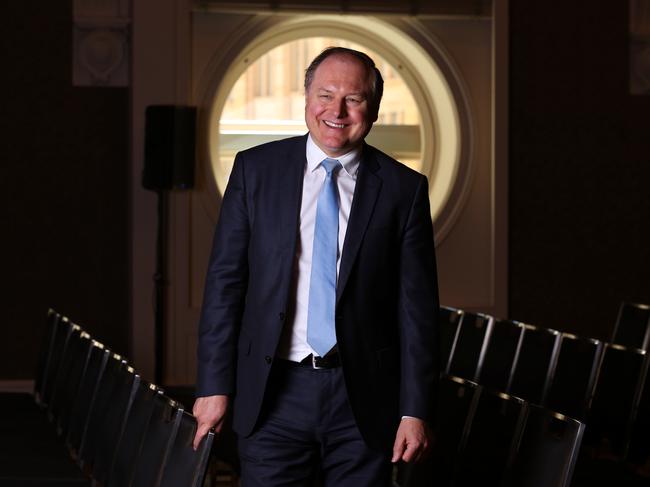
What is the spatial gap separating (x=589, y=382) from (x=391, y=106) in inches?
183

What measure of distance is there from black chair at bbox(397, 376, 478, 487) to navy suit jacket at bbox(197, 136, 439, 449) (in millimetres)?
731

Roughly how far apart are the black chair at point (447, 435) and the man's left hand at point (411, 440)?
0.71 m

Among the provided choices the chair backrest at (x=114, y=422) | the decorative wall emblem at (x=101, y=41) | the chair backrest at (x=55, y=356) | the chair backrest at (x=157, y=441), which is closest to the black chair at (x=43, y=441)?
the chair backrest at (x=55, y=356)

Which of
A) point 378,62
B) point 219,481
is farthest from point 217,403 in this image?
point 378,62

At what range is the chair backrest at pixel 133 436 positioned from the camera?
299 cm

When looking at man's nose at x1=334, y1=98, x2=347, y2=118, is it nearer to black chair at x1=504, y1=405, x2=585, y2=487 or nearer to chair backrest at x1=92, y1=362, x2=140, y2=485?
black chair at x1=504, y1=405, x2=585, y2=487

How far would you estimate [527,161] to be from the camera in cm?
736

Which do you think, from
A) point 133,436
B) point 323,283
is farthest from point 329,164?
point 133,436

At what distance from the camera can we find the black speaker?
6664mm

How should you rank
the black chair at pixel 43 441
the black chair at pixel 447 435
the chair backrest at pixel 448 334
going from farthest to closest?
the chair backrest at pixel 448 334, the black chair at pixel 43 441, the black chair at pixel 447 435

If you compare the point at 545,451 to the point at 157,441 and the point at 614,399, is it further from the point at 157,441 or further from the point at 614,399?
the point at 614,399

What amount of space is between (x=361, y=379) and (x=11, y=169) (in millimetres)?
5033

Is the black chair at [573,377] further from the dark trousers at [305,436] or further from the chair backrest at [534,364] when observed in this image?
the dark trousers at [305,436]

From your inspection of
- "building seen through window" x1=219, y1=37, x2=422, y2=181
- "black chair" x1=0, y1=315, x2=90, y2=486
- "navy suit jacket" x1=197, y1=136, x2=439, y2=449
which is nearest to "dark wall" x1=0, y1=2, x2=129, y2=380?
"building seen through window" x1=219, y1=37, x2=422, y2=181
